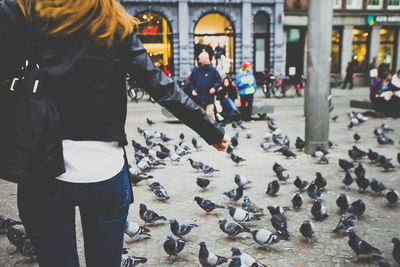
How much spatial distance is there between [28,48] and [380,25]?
32518mm

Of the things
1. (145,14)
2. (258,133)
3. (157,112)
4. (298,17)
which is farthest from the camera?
(298,17)

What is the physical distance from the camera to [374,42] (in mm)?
29156

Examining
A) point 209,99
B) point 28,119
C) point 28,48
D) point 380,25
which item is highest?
point 380,25

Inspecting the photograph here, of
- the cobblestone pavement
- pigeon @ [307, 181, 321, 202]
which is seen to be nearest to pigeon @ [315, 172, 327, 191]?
the cobblestone pavement

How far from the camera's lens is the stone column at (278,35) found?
2689cm

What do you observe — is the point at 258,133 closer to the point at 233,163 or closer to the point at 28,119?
the point at 233,163

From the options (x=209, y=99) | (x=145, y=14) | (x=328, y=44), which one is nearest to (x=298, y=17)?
(x=145, y=14)

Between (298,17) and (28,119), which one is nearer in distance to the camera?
(28,119)

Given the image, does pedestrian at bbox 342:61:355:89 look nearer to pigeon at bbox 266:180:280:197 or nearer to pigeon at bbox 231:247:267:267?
pigeon at bbox 266:180:280:197

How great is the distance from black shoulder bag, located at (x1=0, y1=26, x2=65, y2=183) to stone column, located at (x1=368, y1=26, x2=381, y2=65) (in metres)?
31.7

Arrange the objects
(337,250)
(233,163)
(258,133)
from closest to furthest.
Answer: (337,250)
(233,163)
(258,133)

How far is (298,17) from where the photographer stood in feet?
91.0

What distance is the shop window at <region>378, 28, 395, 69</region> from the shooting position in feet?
98.0

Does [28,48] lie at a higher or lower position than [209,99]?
higher
